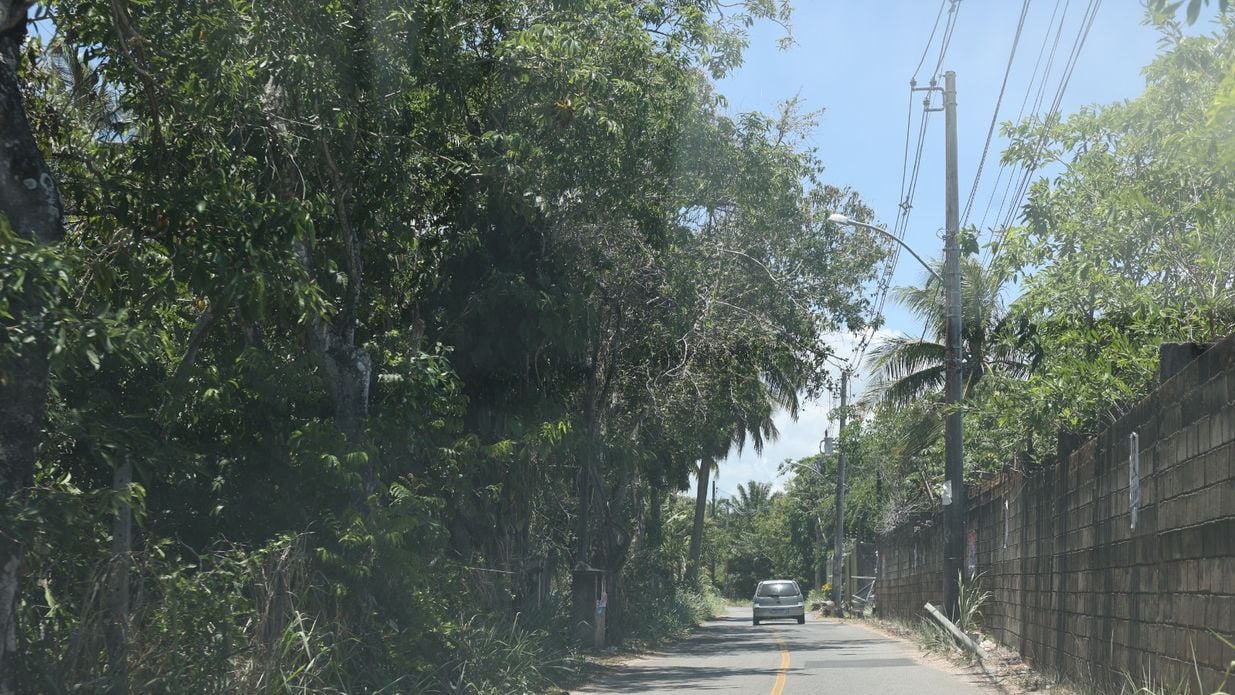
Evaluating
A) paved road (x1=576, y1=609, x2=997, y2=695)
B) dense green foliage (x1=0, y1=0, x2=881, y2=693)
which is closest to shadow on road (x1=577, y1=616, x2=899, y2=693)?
paved road (x1=576, y1=609, x2=997, y2=695)

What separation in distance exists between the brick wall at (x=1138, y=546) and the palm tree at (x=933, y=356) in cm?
1153

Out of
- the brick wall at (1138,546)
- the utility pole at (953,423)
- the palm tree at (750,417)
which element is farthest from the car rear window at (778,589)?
the brick wall at (1138,546)

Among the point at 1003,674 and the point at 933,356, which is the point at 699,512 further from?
the point at 1003,674

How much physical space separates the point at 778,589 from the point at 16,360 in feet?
122

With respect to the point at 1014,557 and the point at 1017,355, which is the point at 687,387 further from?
the point at 1017,355

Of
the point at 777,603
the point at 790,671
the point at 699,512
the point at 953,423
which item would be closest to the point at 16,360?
the point at 790,671

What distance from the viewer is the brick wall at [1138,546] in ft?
29.3

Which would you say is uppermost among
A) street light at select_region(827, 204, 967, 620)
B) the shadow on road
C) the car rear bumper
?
street light at select_region(827, 204, 967, 620)

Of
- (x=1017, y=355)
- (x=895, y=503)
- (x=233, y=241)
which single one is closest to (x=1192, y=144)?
(x=233, y=241)

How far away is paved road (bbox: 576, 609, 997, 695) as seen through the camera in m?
16.3

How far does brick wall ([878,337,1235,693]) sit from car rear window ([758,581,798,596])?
909 inches

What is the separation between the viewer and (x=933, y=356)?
3284 cm

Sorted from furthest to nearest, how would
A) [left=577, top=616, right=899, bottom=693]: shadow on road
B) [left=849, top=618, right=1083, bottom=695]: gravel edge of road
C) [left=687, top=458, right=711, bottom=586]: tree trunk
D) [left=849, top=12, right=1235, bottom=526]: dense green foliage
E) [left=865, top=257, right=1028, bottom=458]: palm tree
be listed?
1. [left=687, top=458, right=711, bottom=586]: tree trunk
2. [left=865, top=257, right=1028, bottom=458]: palm tree
3. [left=577, top=616, right=899, bottom=693]: shadow on road
4. [left=849, top=618, right=1083, bottom=695]: gravel edge of road
5. [left=849, top=12, right=1235, bottom=526]: dense green foliage

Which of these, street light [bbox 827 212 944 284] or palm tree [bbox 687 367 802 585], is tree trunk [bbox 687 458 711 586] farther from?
street light [bbox 827 212 944 284]
